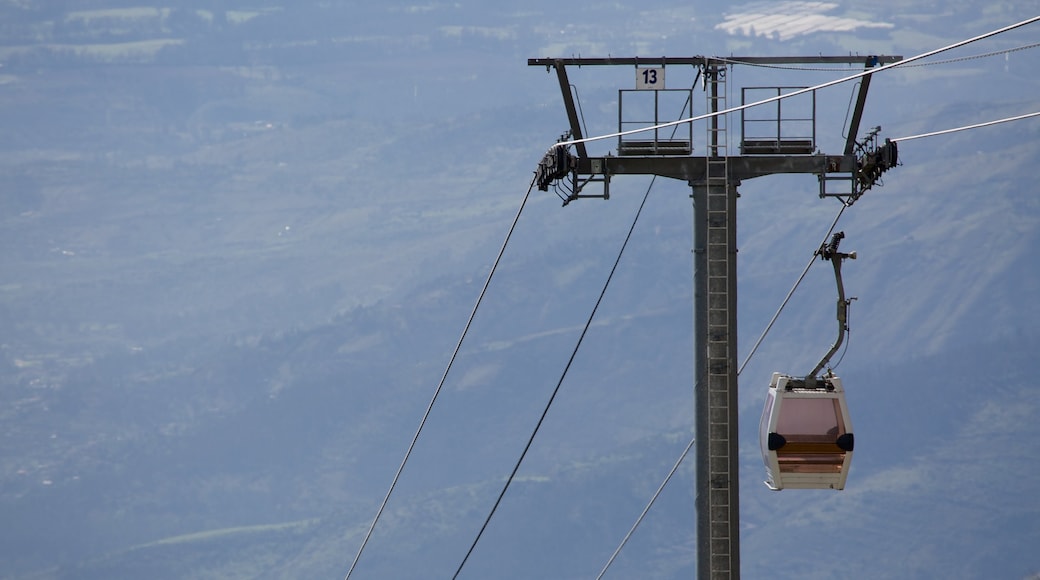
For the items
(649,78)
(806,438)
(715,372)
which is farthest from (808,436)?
(649,78)

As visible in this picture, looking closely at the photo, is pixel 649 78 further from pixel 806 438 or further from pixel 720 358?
pixel 806 438

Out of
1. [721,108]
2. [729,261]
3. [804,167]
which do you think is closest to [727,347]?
[729,261]

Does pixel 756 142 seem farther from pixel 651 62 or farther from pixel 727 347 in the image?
pixel 727 347

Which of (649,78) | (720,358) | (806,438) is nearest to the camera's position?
(720,358)

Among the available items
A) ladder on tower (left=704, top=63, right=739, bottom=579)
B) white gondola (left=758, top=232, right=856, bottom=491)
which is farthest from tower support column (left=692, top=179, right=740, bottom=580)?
white gondola (left=758, top=232, right=856, bottom=491)

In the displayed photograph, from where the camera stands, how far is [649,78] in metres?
24.8

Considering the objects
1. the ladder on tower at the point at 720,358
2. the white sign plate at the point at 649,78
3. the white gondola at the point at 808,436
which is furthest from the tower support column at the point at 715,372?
the white sign plate at the point at 649,78

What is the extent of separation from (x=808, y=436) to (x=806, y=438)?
3 centimetres

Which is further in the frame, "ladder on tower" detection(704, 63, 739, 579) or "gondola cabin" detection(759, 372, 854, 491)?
"gondola cabin" detection(759, 372, 854, 491)

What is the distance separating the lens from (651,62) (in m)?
22.9

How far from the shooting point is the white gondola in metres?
22.7

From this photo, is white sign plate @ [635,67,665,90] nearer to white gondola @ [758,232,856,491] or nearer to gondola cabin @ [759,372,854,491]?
white gondola @ [758,232,856,491]

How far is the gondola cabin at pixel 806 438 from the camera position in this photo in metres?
22.7

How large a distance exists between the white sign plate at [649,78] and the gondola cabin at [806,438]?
424 centimetres
